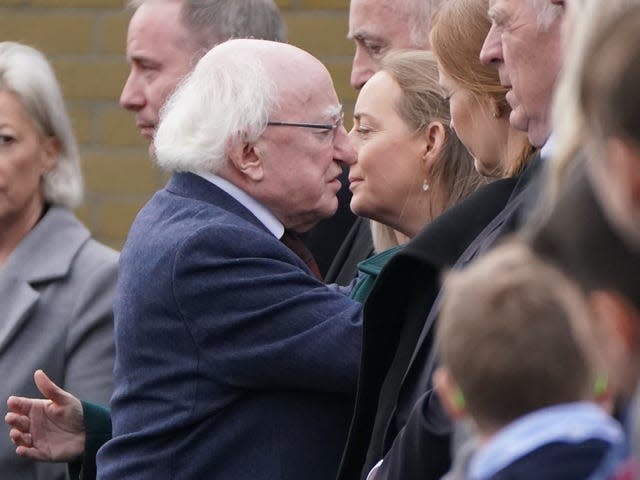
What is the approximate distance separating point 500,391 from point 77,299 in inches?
102

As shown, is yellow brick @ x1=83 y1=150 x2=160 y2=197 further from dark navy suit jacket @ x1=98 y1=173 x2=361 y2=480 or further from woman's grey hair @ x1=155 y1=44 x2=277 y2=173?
dark navy suit jacket @ x1=98 y1=173 x2=361 y2=480

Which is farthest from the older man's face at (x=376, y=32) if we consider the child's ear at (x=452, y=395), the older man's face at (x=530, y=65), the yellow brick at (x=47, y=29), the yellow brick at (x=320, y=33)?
the child's ear at (x=452, y=395)

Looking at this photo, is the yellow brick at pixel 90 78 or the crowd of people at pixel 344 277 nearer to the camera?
the crowd of people at pixel 344 277

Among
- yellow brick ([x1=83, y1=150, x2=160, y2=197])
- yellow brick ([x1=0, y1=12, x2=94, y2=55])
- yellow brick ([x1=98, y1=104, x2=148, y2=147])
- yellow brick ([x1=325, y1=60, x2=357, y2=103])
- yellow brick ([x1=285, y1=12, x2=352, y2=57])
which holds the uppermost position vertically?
yellow brick ([x1=285, y1=12, x2=352, y2=57])

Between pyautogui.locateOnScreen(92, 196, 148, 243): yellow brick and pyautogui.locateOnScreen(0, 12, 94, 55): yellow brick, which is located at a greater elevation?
pyautogui.locateOnScreen(0, 12, 94, 55): yellow brick

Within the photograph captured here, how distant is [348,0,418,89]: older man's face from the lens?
14.2ft

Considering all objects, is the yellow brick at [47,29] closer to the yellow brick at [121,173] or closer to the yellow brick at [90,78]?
the yellow brick at [90,78]

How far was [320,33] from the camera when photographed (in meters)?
5.76

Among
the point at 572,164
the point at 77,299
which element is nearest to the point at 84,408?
the point at 77,299

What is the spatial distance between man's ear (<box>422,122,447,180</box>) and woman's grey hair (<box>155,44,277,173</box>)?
0.36 m

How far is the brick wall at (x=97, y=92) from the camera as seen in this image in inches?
234

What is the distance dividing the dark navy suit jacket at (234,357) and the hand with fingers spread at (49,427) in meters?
0.49

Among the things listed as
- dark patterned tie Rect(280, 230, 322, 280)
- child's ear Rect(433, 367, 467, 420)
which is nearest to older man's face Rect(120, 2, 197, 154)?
dark patterned tie Rect(280, 230, 322, 280)

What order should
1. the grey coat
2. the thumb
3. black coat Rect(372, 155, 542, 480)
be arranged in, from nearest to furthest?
1. black coat Rect(372, 155, 542, 480)
2. the thumb
3. the grey coat
